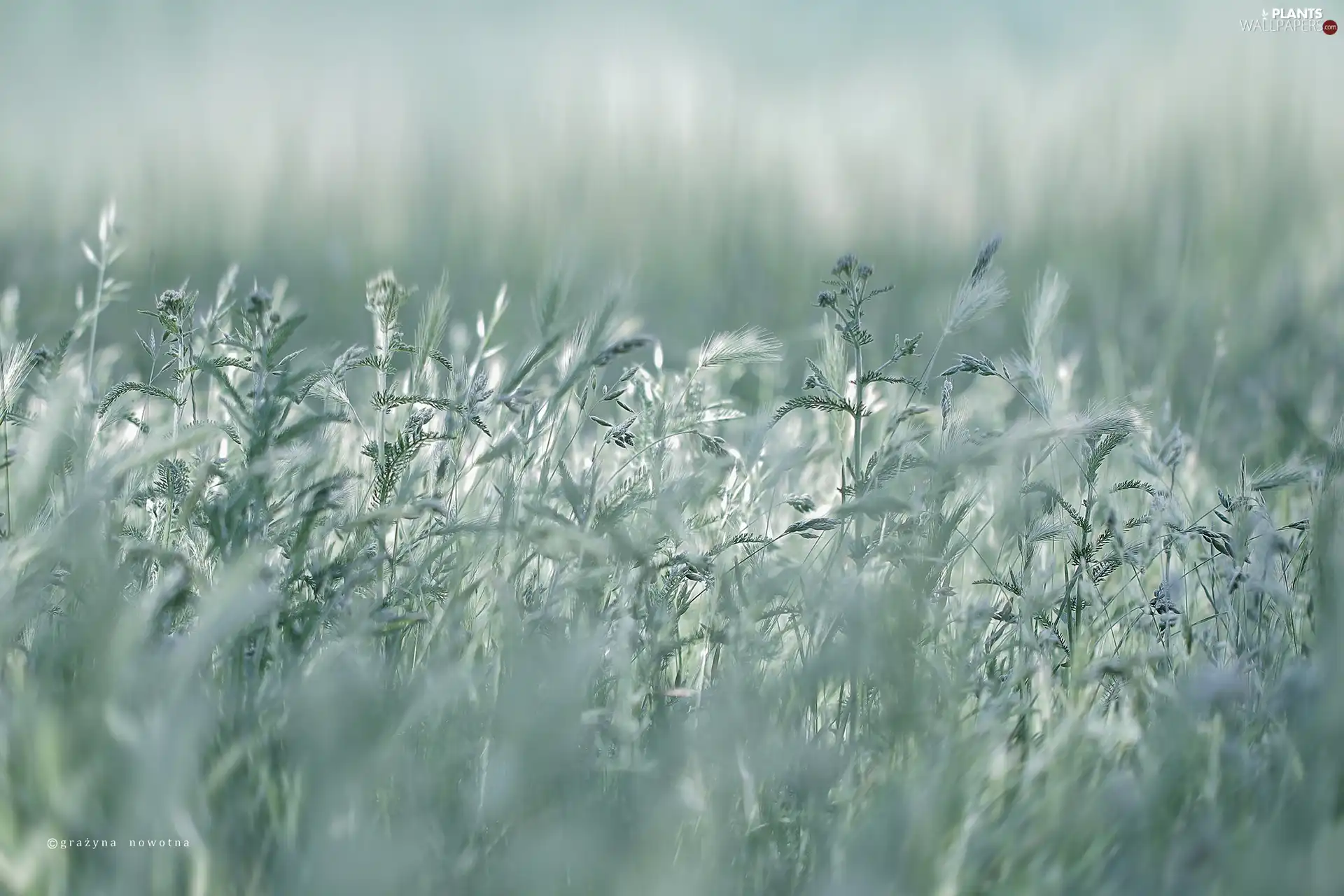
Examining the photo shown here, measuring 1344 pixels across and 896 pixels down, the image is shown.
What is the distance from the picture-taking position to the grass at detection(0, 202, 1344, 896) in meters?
0.86

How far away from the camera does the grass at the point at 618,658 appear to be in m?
0.86

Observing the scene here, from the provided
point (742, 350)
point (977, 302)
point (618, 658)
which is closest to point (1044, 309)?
point (977, 302)

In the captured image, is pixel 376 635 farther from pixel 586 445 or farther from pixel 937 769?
pixel 586 445

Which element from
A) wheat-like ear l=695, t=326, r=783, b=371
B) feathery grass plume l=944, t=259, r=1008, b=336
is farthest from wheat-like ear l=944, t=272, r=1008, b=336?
wheat-like ear l=695, t=326, r=783, b=371

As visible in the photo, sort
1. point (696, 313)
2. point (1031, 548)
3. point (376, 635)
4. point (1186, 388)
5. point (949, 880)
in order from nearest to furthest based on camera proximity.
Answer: point (949, 880) < point (376, 635) < point (1031, 548) < point (1186, 388) < point (696, 313)

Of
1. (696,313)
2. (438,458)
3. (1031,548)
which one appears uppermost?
(696,313)

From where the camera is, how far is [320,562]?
135 centimetres

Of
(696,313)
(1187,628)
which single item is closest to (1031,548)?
(1187,628)

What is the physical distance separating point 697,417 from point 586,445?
1.14 metres

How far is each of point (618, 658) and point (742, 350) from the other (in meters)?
0.47

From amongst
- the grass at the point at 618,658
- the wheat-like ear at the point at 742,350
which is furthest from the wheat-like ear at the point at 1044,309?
the wheat-like ear at the point at 742,350

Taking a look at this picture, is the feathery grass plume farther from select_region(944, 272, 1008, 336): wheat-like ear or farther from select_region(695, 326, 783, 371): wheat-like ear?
select_region(695, 326, 783, 371): wheat-like ear

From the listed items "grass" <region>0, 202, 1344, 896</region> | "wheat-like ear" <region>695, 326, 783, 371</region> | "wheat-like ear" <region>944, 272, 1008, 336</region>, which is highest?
"wheat-like ear" <region>944, 272, 1008, 336</region>

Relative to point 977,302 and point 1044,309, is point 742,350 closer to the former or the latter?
point 977,302
